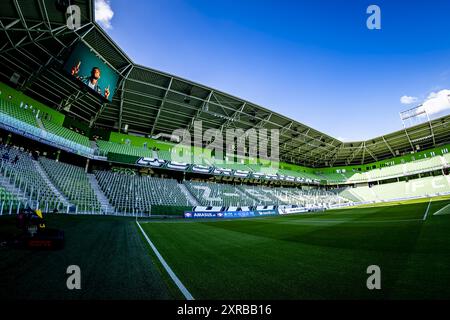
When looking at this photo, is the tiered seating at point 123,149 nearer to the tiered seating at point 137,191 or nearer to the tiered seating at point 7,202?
the tiered seating at point 137,191

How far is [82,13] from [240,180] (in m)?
36.5

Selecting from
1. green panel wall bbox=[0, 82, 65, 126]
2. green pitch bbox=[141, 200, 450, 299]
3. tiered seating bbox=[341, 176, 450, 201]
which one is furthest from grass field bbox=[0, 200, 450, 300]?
tiered seating bbox=[341, 176, 450, 201]

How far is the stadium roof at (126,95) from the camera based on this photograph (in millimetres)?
17031

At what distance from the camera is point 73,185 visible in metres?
21.8

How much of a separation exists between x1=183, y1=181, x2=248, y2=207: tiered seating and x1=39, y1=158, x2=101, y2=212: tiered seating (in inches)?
582

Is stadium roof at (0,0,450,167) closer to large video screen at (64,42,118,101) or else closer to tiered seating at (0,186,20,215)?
large video screen at (64,42,118,101)

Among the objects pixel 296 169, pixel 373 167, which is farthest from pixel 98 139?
pixel 373 167

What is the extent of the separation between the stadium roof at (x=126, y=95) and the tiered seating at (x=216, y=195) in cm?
1053

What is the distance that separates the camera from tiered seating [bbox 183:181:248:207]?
108 feet

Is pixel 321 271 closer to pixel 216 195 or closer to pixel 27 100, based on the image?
pixel 216 195

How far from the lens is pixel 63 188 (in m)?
20.0

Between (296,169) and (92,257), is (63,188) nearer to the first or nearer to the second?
(92,257)

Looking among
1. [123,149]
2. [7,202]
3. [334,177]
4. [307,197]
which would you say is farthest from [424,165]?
[7,202]
